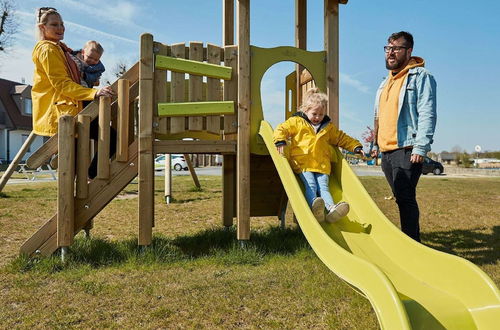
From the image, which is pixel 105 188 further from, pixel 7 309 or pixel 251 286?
pixel 251 286

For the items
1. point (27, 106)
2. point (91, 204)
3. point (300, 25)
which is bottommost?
point (91, 204)

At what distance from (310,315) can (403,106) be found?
2.19 m

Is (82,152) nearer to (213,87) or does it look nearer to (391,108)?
(213,87)

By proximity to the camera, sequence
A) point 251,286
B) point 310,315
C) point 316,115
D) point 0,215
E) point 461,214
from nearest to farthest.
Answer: point 310,315 → point 251,286 → point 316,115 → point 0,215 → point 461,214

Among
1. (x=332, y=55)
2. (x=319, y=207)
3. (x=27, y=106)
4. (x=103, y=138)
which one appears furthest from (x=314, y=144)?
(x=27, y=106)

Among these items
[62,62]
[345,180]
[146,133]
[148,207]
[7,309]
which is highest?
[62,62]

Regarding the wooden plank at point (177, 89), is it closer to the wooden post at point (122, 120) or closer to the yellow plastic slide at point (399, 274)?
the wooden post at point (122, 120)

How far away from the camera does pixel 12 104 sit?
105 ft

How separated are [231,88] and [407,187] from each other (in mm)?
2233

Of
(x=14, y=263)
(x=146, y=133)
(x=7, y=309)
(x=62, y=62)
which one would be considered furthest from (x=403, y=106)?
(x=14, y=263)

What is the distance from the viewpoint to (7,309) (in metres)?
3.14

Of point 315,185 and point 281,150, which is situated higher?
point 281,150

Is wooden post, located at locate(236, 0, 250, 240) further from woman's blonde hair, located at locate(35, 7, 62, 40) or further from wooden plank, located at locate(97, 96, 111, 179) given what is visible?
woman's blonde hair, located at locate(35, 7, 62, 40)

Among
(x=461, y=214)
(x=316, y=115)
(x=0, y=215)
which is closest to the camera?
(x=316, y=115)
